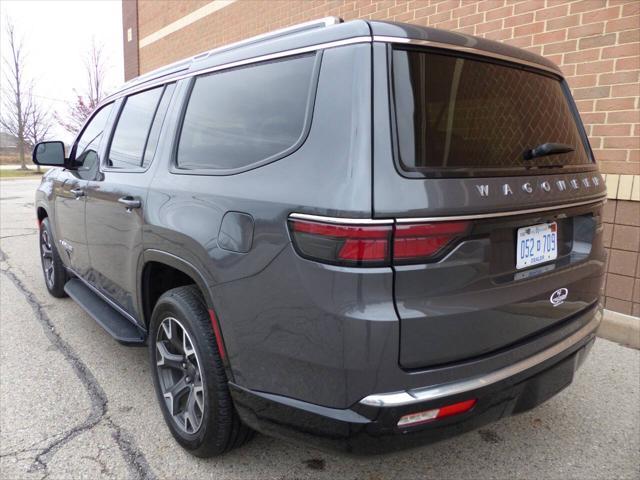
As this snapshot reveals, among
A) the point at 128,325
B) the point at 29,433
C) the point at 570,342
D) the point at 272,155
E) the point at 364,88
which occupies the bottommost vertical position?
the point at 29,433

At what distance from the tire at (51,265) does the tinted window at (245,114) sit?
2760mm

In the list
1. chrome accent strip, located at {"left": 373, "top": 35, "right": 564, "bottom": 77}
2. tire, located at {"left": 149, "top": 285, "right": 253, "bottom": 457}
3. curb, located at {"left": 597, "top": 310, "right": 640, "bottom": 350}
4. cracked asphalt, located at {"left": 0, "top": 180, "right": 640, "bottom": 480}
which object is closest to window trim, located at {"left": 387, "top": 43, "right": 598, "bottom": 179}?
chrome accent strip, located at {"left": 373, "top": 35, "right": 564, "bottom": 77}

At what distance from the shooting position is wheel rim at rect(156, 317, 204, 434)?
7.66 ft

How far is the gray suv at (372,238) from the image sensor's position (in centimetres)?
161

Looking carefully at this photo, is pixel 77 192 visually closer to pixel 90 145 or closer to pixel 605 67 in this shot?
pixel 90 145

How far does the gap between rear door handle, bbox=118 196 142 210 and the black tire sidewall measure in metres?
0.55

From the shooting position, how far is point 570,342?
2.14 m

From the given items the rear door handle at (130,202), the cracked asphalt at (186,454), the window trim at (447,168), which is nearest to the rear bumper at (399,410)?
the cracked asphalt at (186,454)

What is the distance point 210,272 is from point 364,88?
97 cm

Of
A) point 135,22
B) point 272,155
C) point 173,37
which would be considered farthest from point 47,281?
point 135,22

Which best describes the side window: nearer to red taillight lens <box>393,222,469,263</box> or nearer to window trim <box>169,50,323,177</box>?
window trim <box>169,50,323,177</box>

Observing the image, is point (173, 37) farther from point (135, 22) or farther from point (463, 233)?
point (463, 233)

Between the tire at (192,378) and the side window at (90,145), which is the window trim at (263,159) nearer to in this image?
the tire at (192,378)

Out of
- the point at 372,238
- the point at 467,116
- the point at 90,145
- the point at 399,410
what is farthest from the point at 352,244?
the point at 90,145
